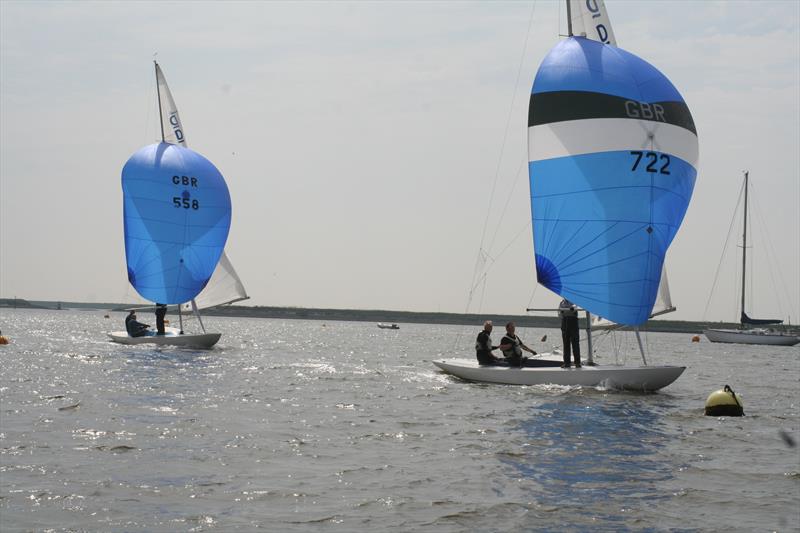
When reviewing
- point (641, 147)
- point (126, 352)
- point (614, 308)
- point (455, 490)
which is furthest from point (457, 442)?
point (126, 352)

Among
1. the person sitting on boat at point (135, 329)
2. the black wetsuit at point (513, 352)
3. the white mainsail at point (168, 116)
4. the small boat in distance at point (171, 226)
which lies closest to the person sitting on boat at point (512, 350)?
the black wetsuit at point (513, 352)

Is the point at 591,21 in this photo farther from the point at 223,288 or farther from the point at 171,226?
the point at 223,288

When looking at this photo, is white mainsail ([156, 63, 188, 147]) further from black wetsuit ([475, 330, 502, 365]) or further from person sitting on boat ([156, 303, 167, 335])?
black wetsuit ([475, 330, 502, 365])

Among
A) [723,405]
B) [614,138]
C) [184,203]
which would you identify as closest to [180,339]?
[184,203]

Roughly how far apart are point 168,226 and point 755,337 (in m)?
56.6

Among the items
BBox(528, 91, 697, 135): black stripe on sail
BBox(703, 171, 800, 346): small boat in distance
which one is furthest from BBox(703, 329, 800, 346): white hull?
BBox(528, 91, 697, 135): black stripe on sail

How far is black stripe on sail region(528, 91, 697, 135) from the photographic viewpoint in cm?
2517

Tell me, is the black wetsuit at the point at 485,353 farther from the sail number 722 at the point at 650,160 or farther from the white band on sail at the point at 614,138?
the sail number 722 at the point at 650,160

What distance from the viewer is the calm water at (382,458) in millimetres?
10773

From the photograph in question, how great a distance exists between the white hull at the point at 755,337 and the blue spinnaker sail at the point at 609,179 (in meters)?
60.5

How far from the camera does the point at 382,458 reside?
14.4 m

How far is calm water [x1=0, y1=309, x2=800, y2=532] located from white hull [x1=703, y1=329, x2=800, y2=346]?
58.7 metres

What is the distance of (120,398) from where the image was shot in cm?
2106

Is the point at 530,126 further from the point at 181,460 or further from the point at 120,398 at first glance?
the point at 181,460
